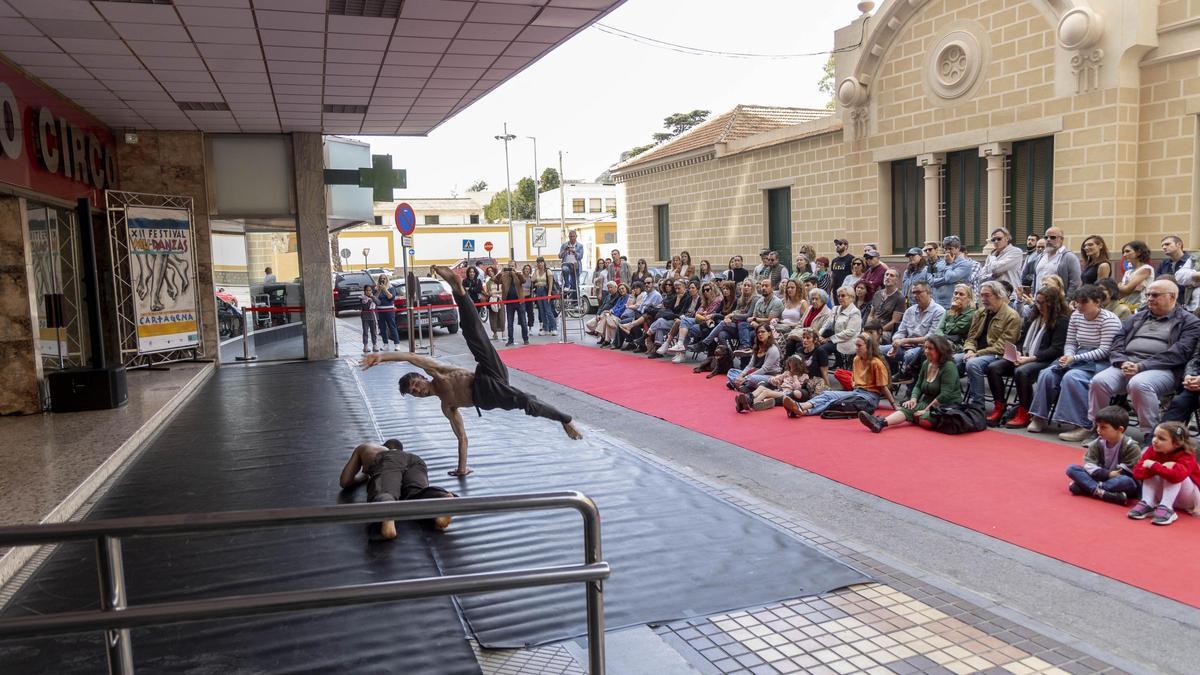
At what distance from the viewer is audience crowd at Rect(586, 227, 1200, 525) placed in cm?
603

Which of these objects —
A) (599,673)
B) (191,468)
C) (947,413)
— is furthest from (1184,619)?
(191,468)

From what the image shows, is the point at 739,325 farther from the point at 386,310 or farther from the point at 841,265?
the point at 386,310

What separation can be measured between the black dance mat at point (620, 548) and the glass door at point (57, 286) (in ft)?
15.5

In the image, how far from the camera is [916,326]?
9.92 meters

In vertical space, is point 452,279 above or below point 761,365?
above

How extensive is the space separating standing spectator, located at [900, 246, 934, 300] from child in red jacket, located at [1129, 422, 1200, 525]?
566 cm

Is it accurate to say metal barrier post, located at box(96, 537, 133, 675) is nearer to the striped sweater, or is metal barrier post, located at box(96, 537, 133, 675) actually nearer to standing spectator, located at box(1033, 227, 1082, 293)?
the striped sweater

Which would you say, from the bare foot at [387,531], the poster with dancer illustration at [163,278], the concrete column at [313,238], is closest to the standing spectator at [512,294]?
the concrete column at [313,238]

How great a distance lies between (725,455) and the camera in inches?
310

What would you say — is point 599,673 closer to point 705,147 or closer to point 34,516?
point 34,516

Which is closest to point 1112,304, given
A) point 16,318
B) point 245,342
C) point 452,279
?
point 452,279

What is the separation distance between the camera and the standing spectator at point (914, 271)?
11.1 metres

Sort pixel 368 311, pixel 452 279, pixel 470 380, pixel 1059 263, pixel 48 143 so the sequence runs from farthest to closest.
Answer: pixel 368 311, pixel 48 143, pixel 1059 263, pixel 470 380, pixel 452 279

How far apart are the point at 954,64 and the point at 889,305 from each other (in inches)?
216
